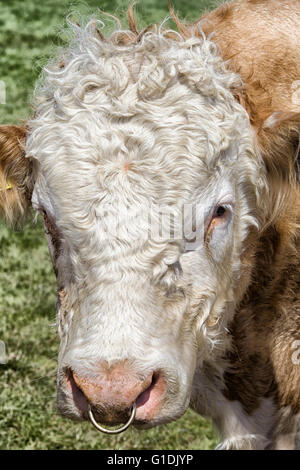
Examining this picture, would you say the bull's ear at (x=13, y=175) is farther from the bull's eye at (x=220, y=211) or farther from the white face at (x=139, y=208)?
the bull's eye at (x=220, y=211)

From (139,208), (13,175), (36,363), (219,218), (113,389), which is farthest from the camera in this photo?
(36,363)

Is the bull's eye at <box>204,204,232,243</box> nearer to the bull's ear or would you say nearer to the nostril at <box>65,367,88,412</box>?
the nostril at <box>65,367,88,412</box>

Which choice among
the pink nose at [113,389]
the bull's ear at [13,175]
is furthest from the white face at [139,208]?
the bull's ear at [13,175]

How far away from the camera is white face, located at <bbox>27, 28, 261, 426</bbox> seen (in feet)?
10.6

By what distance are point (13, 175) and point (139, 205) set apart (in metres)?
1.09

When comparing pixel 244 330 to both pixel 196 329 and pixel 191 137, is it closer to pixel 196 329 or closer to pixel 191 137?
pixel 196 329

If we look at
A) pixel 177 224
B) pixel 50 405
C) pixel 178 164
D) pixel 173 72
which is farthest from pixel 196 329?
pixel 50 405

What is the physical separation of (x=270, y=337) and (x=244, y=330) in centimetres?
18

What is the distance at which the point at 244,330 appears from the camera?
4.46 metres

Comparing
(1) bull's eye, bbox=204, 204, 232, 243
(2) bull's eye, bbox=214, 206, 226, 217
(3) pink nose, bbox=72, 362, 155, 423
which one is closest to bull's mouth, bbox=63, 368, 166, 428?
(3) pink nose, bbox=72, 362, 155, 423

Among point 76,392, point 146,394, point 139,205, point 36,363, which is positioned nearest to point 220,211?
point 139,205

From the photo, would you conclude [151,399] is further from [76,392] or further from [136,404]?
[76,392]

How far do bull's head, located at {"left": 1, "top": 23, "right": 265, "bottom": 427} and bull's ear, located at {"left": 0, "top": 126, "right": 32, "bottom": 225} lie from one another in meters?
0.03

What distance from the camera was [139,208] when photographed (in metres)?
3.35
